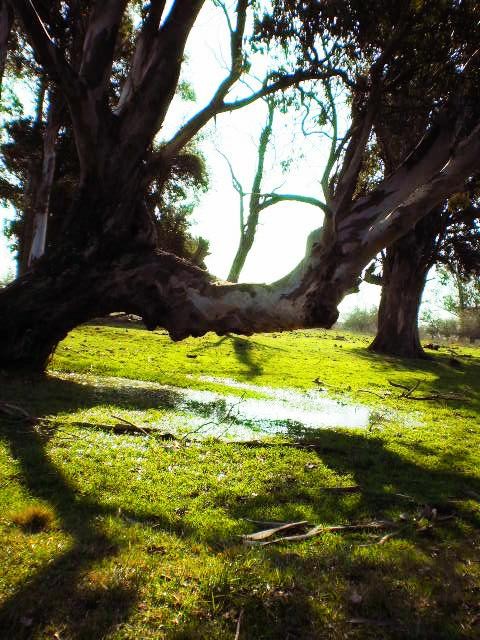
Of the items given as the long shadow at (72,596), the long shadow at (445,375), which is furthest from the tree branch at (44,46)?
the long shadow at (445,375)

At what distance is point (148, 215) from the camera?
32.0ft

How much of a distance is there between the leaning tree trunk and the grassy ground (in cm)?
1609

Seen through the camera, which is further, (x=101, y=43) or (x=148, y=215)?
(x=148, y=215)

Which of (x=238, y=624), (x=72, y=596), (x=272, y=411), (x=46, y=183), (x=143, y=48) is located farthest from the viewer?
(x=46, y=183)

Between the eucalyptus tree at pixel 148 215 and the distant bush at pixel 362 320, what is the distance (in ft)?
277

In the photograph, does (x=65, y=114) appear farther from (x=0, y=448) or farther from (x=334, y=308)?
(x=0, y=448)

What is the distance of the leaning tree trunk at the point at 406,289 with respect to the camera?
23812 millimetres

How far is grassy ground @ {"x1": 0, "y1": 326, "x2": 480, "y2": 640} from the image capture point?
2.68 meters

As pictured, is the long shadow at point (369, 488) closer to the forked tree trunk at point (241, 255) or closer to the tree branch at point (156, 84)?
the tree branch at point (156, 84)

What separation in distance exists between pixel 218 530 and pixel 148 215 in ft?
24.4

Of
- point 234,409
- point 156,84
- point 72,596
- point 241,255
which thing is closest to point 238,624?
point 72,596

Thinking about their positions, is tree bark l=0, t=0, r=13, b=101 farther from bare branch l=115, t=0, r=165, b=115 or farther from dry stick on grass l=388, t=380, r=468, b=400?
dry stick on grass l=388, t=380, r=468, b=400

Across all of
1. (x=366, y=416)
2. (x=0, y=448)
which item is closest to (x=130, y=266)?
(x=0, y=448)

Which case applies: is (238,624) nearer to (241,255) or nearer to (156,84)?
(156,84)
